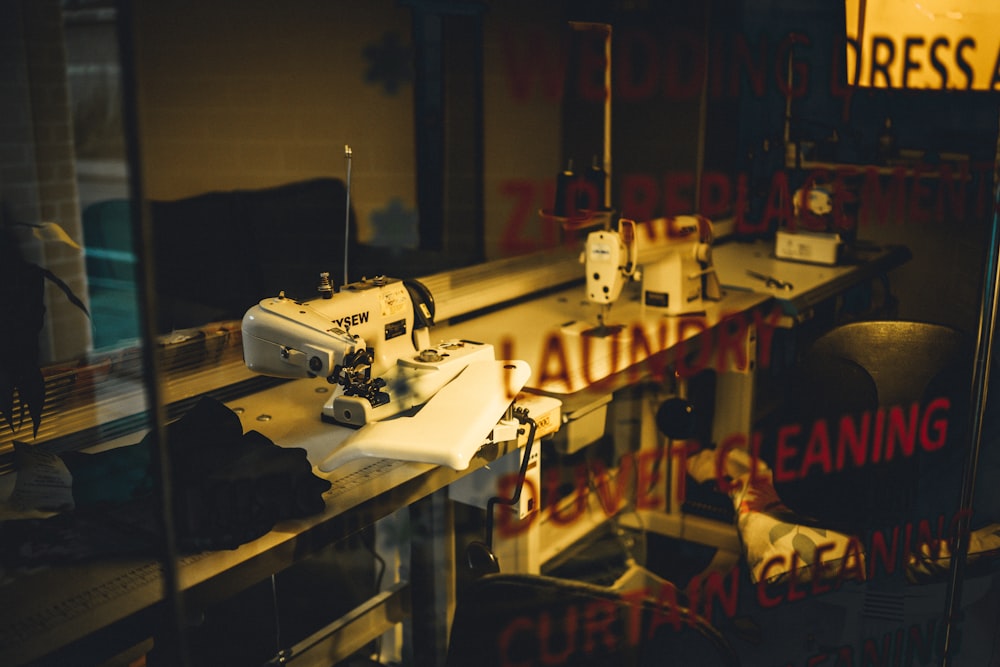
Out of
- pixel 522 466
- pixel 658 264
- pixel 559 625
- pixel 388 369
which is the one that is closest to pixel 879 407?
pixel 658 264

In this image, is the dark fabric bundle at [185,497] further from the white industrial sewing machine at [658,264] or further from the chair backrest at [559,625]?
the white industrial sewing machine at [658,264]

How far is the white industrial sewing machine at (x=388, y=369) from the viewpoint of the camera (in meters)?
1.75

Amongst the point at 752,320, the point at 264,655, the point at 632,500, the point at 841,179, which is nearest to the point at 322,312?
the point at 264,655

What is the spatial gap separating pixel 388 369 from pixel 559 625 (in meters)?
0.90

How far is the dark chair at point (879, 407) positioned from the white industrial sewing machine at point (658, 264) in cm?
40

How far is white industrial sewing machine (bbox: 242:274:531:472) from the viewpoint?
5.76 feet

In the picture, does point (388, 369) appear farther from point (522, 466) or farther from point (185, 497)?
point (185, 497)

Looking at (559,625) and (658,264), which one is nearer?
(559,625)

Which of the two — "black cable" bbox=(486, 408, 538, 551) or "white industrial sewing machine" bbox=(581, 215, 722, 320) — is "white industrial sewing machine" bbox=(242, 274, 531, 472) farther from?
"white industrial sewing machine" bbox=(581, 215, 722, 320)

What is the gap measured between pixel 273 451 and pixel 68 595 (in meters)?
0.38

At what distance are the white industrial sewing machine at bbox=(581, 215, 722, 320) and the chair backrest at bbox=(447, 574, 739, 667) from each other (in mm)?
1356

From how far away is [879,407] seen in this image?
2598mm

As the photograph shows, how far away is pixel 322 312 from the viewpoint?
184 cm

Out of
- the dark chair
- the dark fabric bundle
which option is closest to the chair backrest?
the dark fabric bundle
